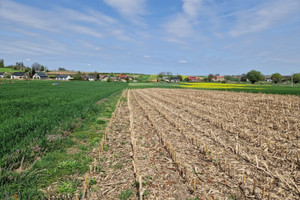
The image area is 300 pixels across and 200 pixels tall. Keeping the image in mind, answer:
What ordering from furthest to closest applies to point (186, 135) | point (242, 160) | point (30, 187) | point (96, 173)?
1. point (186, 135)
2. point (242, 160)
3. point (96, 173)
4. point (30, 187)

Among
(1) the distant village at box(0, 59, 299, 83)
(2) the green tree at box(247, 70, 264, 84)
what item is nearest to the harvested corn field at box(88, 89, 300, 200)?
(1) the distant village at box(0, 59, 299, 83)

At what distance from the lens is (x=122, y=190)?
15.0 ft

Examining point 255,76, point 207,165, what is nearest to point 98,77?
point 255,76

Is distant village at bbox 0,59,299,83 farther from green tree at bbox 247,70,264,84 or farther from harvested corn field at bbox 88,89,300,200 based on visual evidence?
harvested corn field at bbox 88,89,300,200

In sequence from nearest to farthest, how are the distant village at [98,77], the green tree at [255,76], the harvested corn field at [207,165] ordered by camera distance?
the harvested corn field at [207,165] < the green tree at [255,76] < the distant village at [98,77]

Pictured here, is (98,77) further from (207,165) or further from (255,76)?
(207,165)

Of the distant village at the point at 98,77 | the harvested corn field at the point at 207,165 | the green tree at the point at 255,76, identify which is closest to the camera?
the harvested corn field at the point at 207,165

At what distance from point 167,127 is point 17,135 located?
24.0 ft

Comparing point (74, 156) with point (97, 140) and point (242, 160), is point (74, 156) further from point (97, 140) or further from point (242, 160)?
point (242, 160)

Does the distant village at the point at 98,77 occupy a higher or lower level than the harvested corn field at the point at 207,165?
higher

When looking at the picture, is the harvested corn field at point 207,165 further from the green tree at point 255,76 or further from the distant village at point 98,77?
the green tree at point 255,76

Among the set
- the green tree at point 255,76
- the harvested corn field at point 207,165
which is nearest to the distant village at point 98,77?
the green tree at point 255,76

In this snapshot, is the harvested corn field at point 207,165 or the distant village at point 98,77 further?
the distant village at point 98,77

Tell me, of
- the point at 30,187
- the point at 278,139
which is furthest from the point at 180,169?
the point at 278,139
